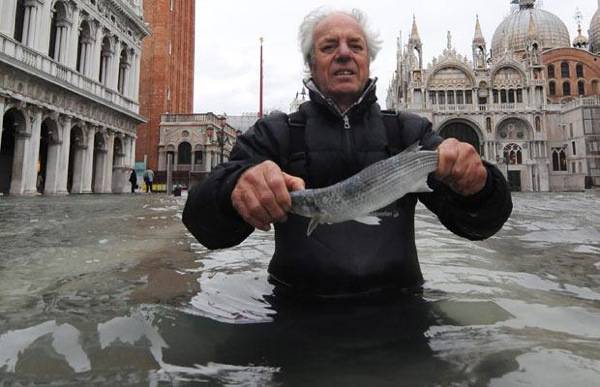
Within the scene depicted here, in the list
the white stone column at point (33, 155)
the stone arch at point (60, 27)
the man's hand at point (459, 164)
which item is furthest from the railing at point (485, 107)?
the man's hand at point (459, 164)

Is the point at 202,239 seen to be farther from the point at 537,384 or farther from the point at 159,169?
the point at 159,169

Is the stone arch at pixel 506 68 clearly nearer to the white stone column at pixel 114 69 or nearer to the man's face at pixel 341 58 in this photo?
the white stone column at pixel 114 69

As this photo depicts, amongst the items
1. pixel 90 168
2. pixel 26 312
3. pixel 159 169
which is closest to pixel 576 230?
pixel 26 312

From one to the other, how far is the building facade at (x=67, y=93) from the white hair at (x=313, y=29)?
1660 cm

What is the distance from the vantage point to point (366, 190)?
1.82m

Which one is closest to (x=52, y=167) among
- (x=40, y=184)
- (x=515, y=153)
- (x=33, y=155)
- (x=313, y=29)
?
(x=33, y=155)

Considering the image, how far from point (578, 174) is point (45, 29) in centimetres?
4851

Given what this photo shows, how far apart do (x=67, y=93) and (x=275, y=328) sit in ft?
71.4

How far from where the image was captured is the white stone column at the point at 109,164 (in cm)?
2566

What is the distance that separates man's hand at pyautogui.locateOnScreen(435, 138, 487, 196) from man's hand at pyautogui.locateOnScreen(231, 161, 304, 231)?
631mm

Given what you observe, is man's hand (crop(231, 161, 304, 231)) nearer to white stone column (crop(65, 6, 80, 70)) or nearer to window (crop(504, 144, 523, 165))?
white stone column (crop(65, 6, 80, 70))

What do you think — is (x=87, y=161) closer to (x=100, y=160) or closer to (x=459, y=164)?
(x=100, y=160)

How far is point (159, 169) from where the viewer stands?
38.6 meters

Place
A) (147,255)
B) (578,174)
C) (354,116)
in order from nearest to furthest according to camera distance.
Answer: (354,116)
(147,255)
(578,174)
